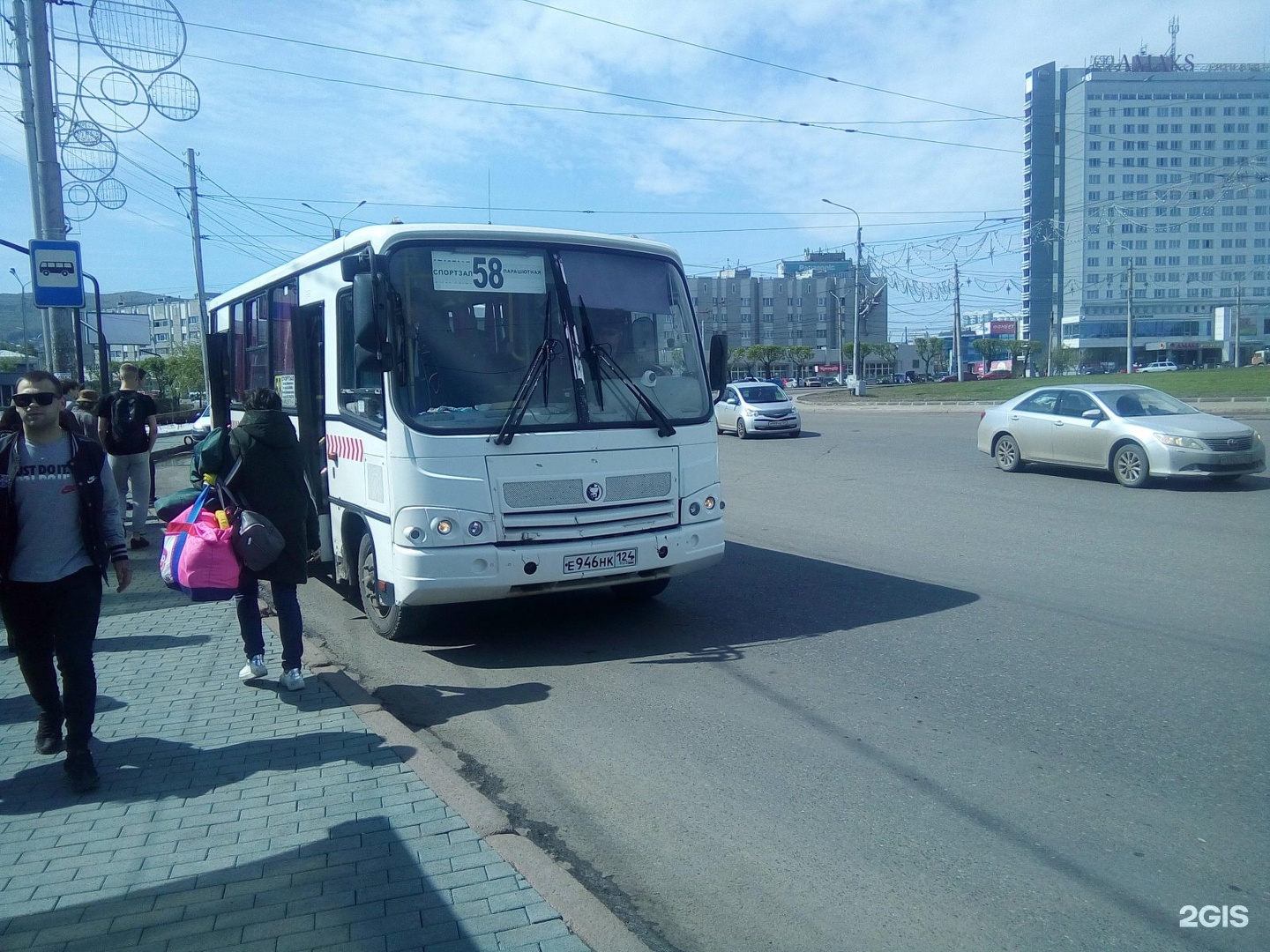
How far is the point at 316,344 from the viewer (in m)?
8.40

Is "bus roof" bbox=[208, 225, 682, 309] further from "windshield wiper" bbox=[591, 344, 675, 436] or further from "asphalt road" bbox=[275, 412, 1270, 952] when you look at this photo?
"asphalt road" bbox=[275, 412, 1270, 952]

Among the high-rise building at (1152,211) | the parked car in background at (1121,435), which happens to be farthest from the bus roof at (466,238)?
the high-rise building at (1152,211)

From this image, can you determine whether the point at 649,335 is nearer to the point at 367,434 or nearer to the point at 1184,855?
the point at 367,434

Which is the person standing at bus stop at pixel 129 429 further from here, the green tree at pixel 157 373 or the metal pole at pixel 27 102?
the green tree at pixel 157 373

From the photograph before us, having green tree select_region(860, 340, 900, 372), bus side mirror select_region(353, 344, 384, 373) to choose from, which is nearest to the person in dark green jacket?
bus side mirror select_region(353, 344, 384, 373)

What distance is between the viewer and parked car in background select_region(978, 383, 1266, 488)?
13.6 meters

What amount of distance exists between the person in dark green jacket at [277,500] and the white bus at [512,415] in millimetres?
694

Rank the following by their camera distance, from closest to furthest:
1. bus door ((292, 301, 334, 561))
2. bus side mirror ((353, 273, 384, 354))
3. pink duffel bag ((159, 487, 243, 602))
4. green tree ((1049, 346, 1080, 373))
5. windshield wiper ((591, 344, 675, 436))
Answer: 1. pink duffel bag ((159, 487, 243, 602))
2. bus side mirror ((353, 273, 384, 354))
3. windshield wiper ((591, 344, 675, 436))
4. bus door ((292, 301, 334, 561))
5. green tree ((1049, 346, 1080, 373))

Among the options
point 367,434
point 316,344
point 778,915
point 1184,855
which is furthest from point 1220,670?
point 316,344

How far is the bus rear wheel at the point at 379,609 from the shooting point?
7070mm

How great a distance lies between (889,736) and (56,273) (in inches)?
449

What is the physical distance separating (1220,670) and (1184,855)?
8.82 ft

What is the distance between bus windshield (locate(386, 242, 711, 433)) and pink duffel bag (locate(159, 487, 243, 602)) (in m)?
1.42
